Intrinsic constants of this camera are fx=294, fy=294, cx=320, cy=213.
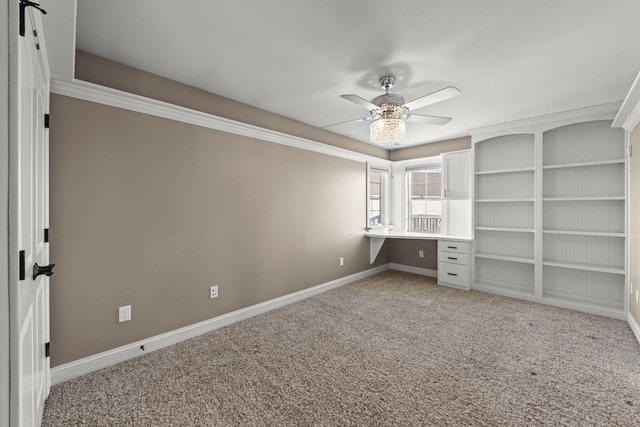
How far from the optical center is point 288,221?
150 inches

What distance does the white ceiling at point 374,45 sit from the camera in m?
1.79

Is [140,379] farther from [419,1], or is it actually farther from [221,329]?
[419,1]

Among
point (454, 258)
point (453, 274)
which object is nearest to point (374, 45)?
point (454, 258)

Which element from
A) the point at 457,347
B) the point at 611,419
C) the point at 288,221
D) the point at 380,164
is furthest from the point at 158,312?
the point at 380,164

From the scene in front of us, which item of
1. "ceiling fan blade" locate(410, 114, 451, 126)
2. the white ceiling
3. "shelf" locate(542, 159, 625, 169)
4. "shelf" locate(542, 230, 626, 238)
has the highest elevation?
the white ceiling

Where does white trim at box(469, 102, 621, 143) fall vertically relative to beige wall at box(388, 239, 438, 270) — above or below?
above

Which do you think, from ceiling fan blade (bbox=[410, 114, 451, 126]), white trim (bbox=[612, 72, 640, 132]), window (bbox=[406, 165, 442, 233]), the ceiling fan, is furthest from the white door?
window (bbox=[406, 165, 442, 233])

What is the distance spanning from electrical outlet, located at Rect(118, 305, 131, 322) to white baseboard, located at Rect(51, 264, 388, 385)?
0.23 meters

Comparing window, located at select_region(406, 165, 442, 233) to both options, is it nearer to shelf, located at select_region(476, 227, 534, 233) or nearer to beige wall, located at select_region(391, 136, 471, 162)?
beige wall, located at select_region(391, 136, 471, 162)

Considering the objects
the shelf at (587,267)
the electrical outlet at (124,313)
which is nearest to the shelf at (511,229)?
the shelf at (587,267)

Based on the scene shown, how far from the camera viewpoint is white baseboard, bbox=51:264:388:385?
2.19 m

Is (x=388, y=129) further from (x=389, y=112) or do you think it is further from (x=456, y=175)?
(x=456, y=175)

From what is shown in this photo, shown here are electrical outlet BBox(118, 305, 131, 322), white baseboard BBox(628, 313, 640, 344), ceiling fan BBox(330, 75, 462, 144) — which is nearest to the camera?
electrical outlet BBox(118, 305, 131, 322)

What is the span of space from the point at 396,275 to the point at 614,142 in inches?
133
